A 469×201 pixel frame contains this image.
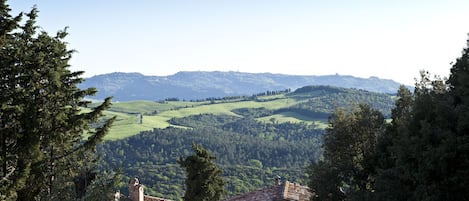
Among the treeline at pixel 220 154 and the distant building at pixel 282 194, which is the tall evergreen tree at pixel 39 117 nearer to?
the distant building at pixel 282 194

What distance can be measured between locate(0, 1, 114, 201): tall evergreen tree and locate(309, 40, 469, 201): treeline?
34.6 feet

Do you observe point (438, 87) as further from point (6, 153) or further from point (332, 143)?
point (6, 153)

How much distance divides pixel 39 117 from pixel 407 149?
45.1 ft

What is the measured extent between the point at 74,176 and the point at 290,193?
16450 millimetres

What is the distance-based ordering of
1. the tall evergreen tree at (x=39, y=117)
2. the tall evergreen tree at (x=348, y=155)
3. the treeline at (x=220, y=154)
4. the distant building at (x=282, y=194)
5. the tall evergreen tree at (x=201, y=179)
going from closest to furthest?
the tall evergreen tree at (x=39, y=117)
the tall evergreen tree at (x=348, y=155)
the distant building at (x=282, y=194)
the tall evergreen tree at (x=201, y=179)
the treeline at (x=220, y=154)

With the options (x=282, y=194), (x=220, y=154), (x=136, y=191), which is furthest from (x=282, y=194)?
(x=220, y=154)

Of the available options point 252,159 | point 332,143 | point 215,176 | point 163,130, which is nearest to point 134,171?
point 252,159

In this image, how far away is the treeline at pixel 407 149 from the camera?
54.5 ft

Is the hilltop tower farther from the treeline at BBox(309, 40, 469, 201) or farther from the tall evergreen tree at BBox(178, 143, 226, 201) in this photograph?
the treeline at BBox(309, 40, 469, 201)

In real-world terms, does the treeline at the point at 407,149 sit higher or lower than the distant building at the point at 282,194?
higher

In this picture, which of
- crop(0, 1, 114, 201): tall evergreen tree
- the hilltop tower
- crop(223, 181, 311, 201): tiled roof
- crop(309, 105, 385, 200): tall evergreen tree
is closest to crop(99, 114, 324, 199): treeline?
the hilltop tower

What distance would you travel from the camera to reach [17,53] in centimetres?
1942

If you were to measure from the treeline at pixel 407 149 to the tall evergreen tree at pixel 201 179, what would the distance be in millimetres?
13937

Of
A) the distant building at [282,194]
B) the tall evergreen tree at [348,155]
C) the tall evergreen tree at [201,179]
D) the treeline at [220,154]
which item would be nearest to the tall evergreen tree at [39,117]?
the tall evergreen tree at [348,155]
